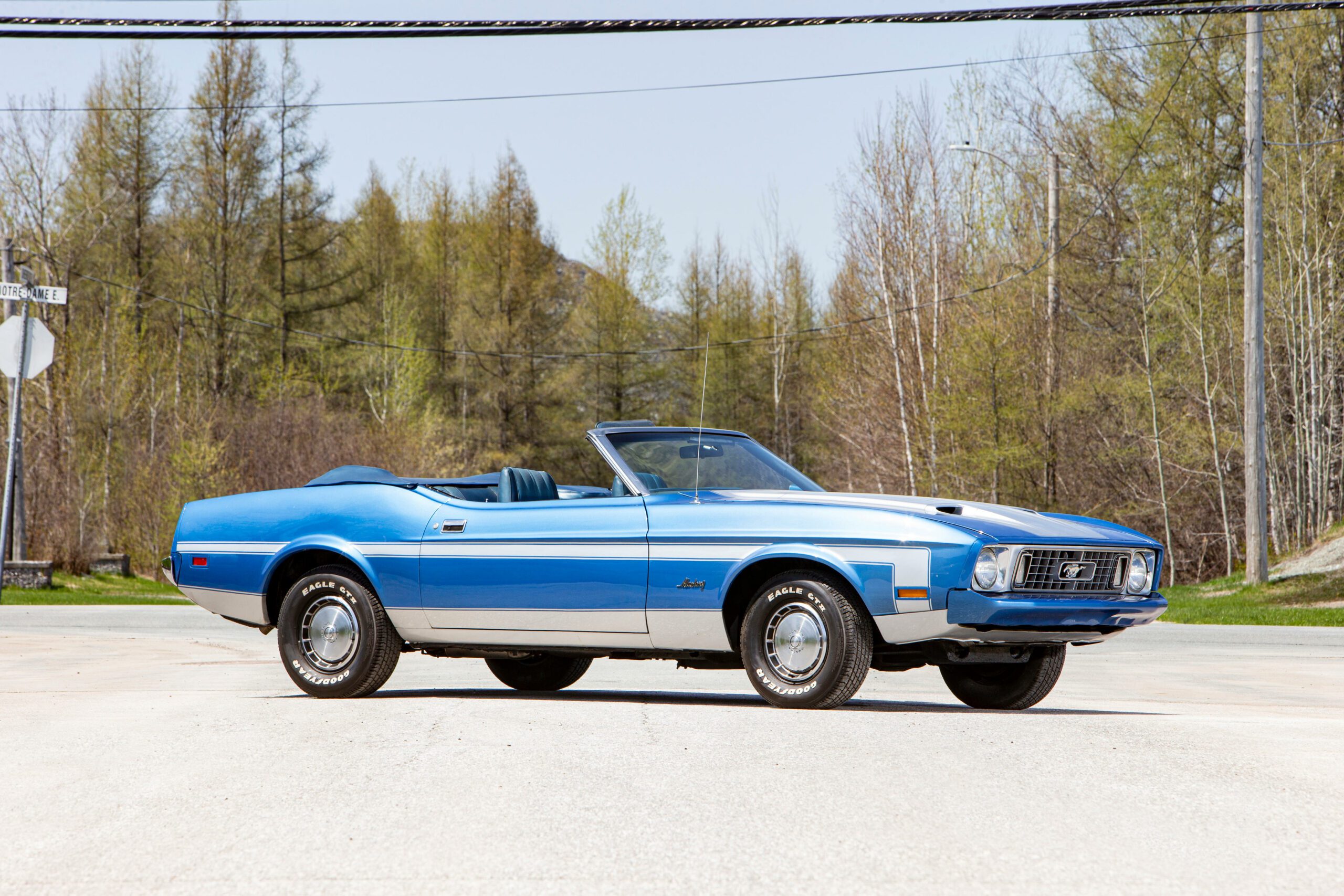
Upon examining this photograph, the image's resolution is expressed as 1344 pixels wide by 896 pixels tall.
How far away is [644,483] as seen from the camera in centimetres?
830

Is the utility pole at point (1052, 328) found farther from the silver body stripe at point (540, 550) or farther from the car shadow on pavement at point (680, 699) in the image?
the silver body stripe at point (540, 550)

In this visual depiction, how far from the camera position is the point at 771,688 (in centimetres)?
762

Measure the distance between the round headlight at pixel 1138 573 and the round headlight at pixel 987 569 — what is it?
116 cm

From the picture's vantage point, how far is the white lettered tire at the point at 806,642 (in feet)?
24.2

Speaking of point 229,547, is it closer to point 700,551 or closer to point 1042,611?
point 700,551

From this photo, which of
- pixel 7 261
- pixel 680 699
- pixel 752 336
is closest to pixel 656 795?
pixel 680 699

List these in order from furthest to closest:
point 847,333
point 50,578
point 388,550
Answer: point 847,333 < point 50,578 < point 388,550

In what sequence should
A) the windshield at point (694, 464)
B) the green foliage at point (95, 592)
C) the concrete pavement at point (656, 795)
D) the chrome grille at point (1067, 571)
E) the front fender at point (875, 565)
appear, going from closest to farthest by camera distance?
the concrete pavement at point (656, 795)
the front fender at point (875, 565)
the chrome grille at point (1067, 571)
the windshield at point (694, 464)
the green foliage at point (95, 592)

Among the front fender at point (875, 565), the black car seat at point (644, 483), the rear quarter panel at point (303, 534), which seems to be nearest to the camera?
the front fender at point (875, 565)

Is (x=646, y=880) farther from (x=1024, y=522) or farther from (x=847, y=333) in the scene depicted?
(x=847, y=333)

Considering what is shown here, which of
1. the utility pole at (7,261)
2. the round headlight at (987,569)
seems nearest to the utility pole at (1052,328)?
the utility pole at (7,261)

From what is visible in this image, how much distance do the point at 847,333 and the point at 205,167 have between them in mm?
24552

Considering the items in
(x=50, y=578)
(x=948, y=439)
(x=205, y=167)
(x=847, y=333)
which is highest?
(x=205, y=167)

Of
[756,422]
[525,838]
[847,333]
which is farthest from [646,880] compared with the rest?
[756,422]
